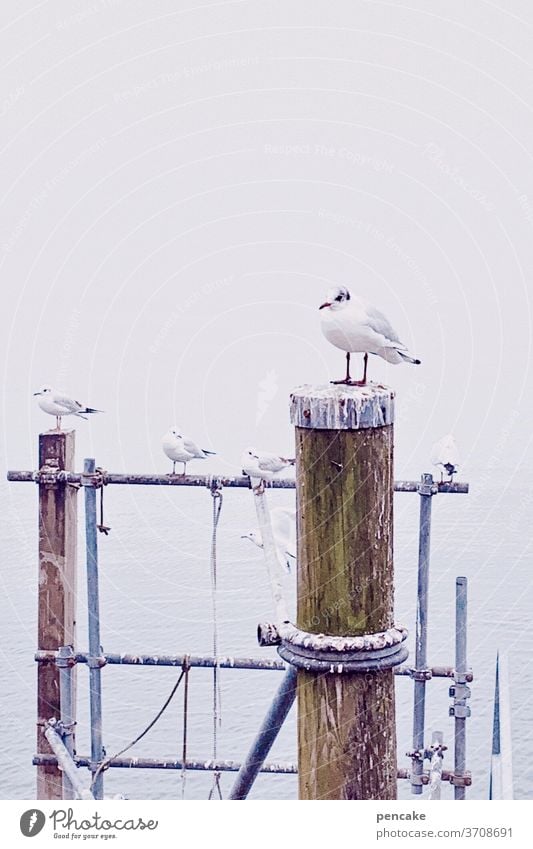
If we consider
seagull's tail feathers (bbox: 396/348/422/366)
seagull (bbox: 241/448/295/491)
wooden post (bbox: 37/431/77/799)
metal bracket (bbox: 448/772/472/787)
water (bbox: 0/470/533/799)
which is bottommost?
water (bbox: 0/470/533/799)

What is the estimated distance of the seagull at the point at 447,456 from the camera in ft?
11.3

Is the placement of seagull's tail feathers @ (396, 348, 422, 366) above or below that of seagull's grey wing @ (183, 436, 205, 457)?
above

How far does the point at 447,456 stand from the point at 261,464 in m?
0.57

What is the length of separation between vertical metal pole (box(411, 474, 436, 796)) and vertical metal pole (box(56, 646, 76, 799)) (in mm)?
949

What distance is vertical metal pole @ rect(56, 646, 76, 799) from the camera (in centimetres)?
314

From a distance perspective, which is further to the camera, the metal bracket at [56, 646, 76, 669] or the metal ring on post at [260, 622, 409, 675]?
the metal bracket at [56, 646, 76, 669]

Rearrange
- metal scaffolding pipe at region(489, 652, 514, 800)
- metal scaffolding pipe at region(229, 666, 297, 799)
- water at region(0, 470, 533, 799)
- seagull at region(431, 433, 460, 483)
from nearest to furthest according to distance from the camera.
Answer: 1. metal scaffolding pipe at region(229, 666, 297, 799)
2. metal scaffolding pipe at region(489, 652, 514, 800)
3. seagull at region(431, 433, 460, 483)
4. water at region(0, 470, 533, 799)

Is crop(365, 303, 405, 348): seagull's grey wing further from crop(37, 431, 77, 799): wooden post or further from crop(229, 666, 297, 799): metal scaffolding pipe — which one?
crop(37, 431, 77, 799): wooden post

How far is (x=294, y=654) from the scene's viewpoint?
1406 mm

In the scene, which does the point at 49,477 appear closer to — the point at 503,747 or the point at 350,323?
the point at 350,323

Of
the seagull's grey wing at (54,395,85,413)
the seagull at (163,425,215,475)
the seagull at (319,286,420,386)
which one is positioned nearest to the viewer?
the seagull at (319,286,420,386)

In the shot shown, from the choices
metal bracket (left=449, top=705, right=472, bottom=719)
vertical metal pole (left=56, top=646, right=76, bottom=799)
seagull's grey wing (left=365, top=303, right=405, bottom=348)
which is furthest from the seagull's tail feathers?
vertical metal pole (left=56, top=646, right=76, bottom=799)

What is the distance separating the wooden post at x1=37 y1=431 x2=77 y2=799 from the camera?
3143 millimetres
